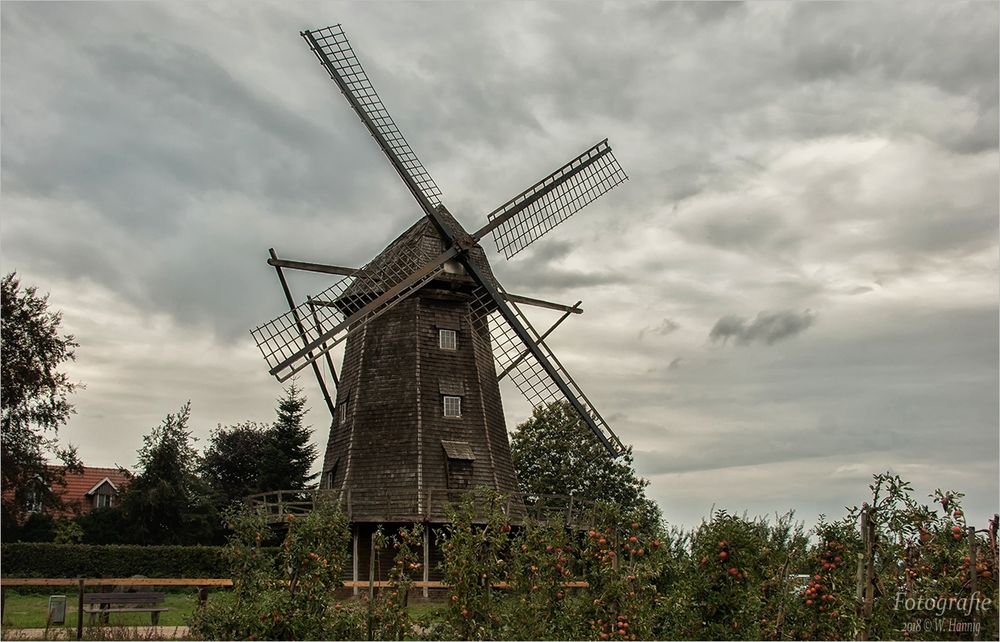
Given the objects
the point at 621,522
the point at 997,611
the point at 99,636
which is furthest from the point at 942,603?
the point at 99,636

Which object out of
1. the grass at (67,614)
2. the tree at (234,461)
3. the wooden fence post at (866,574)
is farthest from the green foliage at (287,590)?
the tree at (234,461)

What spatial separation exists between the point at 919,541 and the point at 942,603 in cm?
69

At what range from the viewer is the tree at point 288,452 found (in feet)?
130

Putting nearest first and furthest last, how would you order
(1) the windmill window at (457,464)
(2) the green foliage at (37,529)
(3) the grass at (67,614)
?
(3) the grass at (67,614) < (1) the windmill window at (457,464) < (2) the green foliage at (37,529)

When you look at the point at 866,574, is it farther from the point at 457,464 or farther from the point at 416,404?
the point at 416,404

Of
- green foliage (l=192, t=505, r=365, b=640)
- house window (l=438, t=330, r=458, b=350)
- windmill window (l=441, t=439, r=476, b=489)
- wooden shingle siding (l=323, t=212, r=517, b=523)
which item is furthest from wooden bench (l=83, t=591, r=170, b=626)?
house window (l=438, t=330, r=458, b=350)

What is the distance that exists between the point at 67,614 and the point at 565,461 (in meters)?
24.0

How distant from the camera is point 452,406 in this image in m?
23.9

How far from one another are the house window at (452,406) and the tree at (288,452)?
1748cm

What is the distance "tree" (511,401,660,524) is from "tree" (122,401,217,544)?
12771 mm

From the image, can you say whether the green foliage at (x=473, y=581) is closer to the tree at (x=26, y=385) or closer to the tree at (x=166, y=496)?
the tree at (x=26, y=385)

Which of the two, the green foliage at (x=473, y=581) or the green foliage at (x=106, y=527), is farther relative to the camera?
the green foliage at (x=106, y=527)

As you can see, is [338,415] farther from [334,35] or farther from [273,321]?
[334,35]

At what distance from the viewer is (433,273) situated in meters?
24.2
